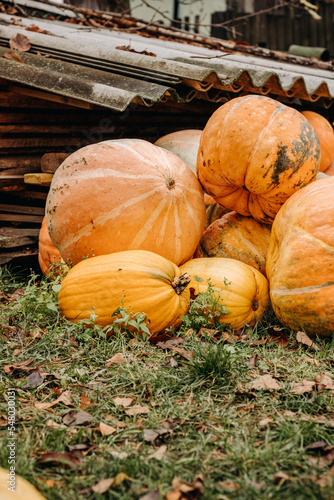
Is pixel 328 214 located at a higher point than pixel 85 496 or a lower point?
higher

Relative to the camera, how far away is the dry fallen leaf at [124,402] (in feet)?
6.95

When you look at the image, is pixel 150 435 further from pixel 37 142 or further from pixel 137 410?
pixel 37 142

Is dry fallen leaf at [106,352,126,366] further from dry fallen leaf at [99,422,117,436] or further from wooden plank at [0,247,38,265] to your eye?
wooden plank at [0,247,38,265]

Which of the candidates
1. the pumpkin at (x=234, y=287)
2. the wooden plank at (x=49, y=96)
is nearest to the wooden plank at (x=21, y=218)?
the wooden plank at (x=49, y=96)

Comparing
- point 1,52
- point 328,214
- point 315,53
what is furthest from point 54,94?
point 315,53

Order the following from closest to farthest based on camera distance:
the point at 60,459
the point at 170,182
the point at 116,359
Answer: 1. the point at 60,459
2. the point at 116,359
3. the point at 170,182

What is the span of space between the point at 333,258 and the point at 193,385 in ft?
3.60

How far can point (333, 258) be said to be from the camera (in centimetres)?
264

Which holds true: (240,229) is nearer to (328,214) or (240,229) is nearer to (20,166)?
(328,214)

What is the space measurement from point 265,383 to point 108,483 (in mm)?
956

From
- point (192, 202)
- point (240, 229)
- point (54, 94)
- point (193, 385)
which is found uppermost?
point (54, 94)

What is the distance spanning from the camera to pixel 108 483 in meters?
1.61

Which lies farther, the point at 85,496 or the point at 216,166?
the point at 216,166

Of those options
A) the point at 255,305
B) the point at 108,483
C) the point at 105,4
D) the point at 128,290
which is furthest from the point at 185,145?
the point at 105,4
